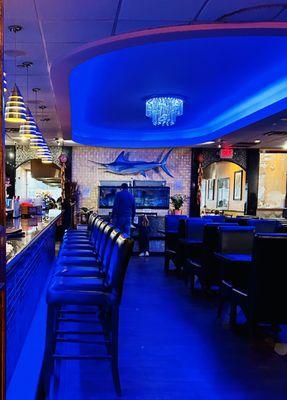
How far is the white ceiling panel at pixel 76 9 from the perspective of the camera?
9.80 feet

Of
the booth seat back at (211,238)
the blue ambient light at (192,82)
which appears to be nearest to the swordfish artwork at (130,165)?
the blue ambient light at (192,82)

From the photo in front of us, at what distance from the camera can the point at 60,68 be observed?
4410 mm

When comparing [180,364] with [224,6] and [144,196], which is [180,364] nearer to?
[224,6]

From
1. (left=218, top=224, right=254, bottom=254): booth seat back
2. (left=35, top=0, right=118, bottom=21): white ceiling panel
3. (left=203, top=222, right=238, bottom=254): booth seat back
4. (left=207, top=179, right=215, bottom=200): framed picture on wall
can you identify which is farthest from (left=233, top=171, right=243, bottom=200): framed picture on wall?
(left=35, top=0, right=118, bottom=21): white ceiling panel

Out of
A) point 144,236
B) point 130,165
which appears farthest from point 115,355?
point 130,165

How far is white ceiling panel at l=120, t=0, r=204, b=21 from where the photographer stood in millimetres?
2977

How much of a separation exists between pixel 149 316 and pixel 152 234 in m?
4.92

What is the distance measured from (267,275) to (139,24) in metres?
2.46

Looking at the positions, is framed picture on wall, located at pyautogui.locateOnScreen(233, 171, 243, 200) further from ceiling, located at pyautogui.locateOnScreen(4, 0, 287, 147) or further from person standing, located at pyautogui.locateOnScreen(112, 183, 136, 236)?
ceiling, located at pyautogui.locateOnScreen(4, 0, 287, 147)

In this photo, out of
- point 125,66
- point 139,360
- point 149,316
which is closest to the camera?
point 139,360

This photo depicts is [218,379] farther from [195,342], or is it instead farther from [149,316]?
[149,316]

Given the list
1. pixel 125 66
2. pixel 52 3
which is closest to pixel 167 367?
pixel 52 3

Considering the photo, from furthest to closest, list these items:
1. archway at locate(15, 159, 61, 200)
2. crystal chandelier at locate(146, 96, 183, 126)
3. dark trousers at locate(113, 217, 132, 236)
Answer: archway at locate(15, 159, 61, 200) < dark trousers at locate(113, 217, 132, 236) < crystal chandelier at locate(146, 96, 183, 126)

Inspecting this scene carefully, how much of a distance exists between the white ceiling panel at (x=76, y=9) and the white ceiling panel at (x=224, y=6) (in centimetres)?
73
